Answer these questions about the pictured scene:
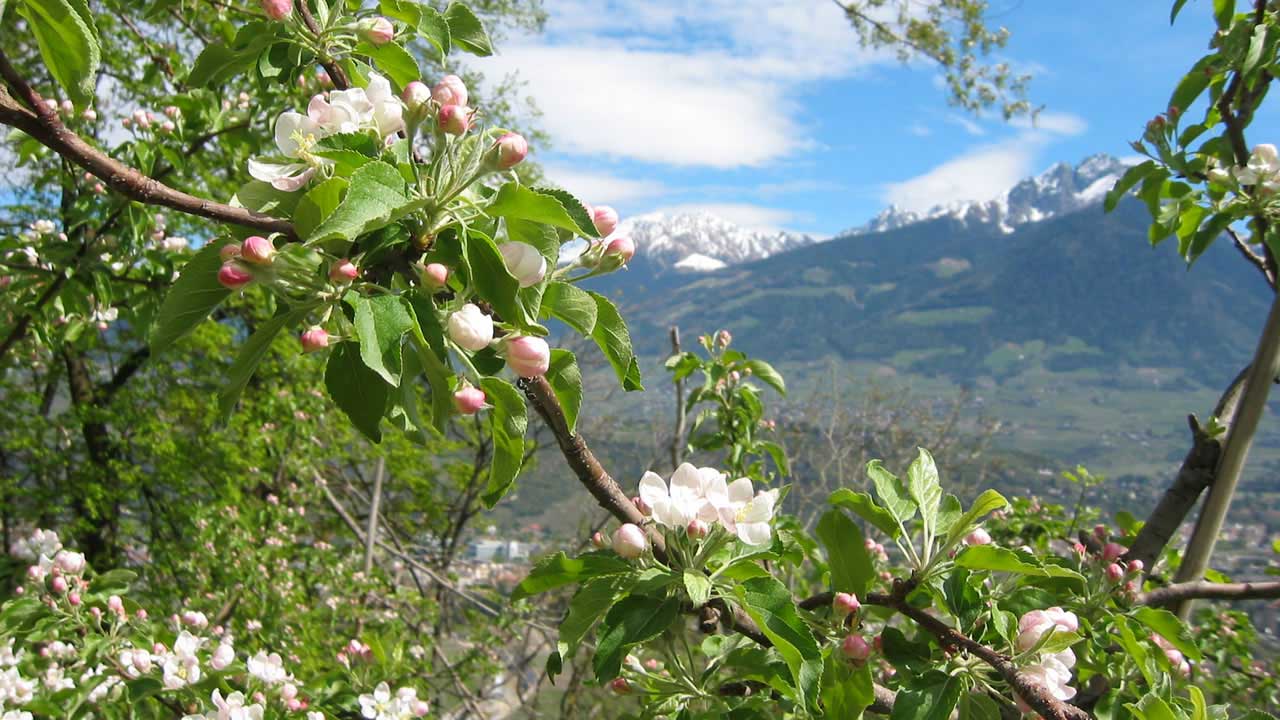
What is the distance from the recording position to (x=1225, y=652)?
143 inches

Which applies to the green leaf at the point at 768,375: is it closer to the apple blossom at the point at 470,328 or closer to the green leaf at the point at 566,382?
the green leaf at the point at 566,382

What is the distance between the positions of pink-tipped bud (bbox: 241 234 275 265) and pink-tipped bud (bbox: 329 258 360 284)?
2.6 inches

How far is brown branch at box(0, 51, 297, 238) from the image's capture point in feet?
2.52

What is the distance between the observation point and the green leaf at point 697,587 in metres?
0.97

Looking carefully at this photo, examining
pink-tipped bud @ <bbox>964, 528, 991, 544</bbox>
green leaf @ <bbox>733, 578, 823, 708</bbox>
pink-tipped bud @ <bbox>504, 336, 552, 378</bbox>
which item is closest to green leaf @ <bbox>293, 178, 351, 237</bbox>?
pink-tipped bud @ <bbox>504, 336, 552, 378</bbox>

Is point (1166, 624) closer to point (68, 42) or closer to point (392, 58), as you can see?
point (392, 58)

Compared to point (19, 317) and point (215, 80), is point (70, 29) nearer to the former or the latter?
point (215, 80)

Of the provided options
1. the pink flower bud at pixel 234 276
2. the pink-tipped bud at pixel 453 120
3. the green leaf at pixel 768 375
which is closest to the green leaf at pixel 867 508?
the pink-tipped bud at pixel 453 120

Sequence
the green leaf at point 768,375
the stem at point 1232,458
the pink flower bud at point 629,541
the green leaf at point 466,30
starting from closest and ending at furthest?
1. the pink flower bud at point 629,541
2. the green leaf at point 466,30
3. the stem at point 1232,458
4. the green leaf at point 768,375

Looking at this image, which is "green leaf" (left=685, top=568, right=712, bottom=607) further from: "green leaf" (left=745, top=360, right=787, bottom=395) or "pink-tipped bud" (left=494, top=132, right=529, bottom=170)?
"green leaf" (left=745, top=360, right=787, bottom=395)

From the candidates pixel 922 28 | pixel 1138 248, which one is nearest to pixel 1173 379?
pixel 1138 248

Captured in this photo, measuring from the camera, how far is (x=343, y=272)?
0.85 metres

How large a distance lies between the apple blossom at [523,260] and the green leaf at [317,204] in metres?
0.18

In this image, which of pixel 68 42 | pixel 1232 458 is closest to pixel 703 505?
pixel 68 42
